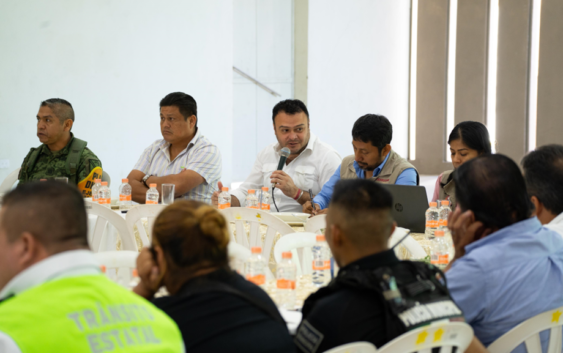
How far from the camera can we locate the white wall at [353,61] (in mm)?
7625

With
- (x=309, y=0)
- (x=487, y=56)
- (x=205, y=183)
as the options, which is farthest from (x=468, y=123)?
(x=309, y=0)

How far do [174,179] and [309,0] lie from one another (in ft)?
15.1

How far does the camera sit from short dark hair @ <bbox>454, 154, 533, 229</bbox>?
1667 mm

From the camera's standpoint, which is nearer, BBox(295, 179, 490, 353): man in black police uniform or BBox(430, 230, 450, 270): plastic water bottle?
BBox(295, 179, 490, 353): man in black police uniform

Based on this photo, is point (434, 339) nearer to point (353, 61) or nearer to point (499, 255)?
point (499, 255)

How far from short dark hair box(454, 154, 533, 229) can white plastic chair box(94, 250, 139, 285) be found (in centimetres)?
121

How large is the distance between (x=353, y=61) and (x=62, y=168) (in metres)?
4.65

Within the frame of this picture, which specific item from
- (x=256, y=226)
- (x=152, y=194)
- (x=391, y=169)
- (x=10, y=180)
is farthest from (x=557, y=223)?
(x=10, y=180)

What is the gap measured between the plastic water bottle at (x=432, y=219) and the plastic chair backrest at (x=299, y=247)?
883 millimetres

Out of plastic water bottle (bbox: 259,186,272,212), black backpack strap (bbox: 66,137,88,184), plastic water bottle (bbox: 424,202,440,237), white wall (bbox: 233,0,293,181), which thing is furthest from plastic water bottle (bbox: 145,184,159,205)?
white wall (bbox: 233,0,293,181)

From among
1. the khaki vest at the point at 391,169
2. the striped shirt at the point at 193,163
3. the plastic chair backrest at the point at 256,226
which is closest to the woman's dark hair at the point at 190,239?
the plastic chair backrest at the point at 256,226

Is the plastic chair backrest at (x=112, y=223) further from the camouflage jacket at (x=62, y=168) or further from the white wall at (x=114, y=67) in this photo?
the white wall at (x=114, y=67)

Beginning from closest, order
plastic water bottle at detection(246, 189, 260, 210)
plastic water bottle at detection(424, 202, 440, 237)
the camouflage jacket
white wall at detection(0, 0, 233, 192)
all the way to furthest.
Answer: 1. plastic water bottle at detection(424, 202, 440, 237)
2. plastic water bottle at detection(246, 189, 260, 210)
3. the camouflage jacket
4. white wall at detection(0, 0, 233, 192)

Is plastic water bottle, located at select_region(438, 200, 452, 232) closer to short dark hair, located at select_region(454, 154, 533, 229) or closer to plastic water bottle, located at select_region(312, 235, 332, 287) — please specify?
plastic water bottle, located at select_region(312, 235, 332, 287)
